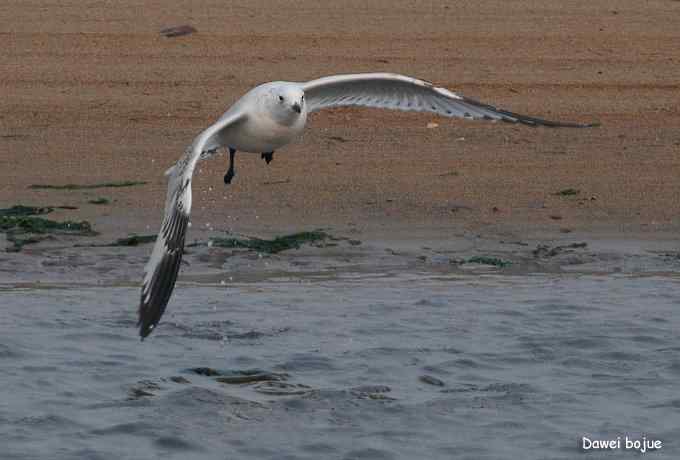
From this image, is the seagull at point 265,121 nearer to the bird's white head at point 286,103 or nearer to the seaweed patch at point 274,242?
the bird's white head at point 286,103

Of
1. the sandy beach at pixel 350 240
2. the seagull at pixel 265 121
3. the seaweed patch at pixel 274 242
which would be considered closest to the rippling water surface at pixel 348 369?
the sandy beach at pixel 350 240

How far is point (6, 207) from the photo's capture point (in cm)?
1080

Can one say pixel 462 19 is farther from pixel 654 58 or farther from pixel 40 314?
pixel 40 314

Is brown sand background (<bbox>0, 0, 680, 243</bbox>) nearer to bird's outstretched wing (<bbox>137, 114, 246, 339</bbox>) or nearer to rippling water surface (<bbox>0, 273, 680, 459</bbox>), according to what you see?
rippling water surface (<bbox>0, 273, 680, 459</bbox>)

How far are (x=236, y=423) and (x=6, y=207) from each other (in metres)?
3.80

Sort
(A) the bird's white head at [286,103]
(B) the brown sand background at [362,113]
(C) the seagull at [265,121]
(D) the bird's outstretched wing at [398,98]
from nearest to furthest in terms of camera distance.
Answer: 1. (C) the seagull at [265,121]
2. (A) the bird's white head at [286,103]
3. (D) the bird's outstretched wing at [398,98]
4. (B) the brown sand background at [362,113]

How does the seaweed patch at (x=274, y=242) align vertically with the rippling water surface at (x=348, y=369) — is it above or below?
above

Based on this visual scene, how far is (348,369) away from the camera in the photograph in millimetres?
8422

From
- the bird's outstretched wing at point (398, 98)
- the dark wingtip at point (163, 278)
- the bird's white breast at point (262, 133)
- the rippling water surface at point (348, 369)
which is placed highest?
the bird's outstretched wing at point (398, 98)

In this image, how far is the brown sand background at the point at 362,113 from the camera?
11109 millimetres

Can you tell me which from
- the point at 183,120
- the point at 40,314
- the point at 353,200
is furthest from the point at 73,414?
the point at 183,120

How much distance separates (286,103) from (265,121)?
→ 20 centimetres

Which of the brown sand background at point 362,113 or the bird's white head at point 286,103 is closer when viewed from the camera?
the bird's white head at point 286,103

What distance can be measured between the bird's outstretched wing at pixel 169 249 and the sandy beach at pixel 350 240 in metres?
0.67
